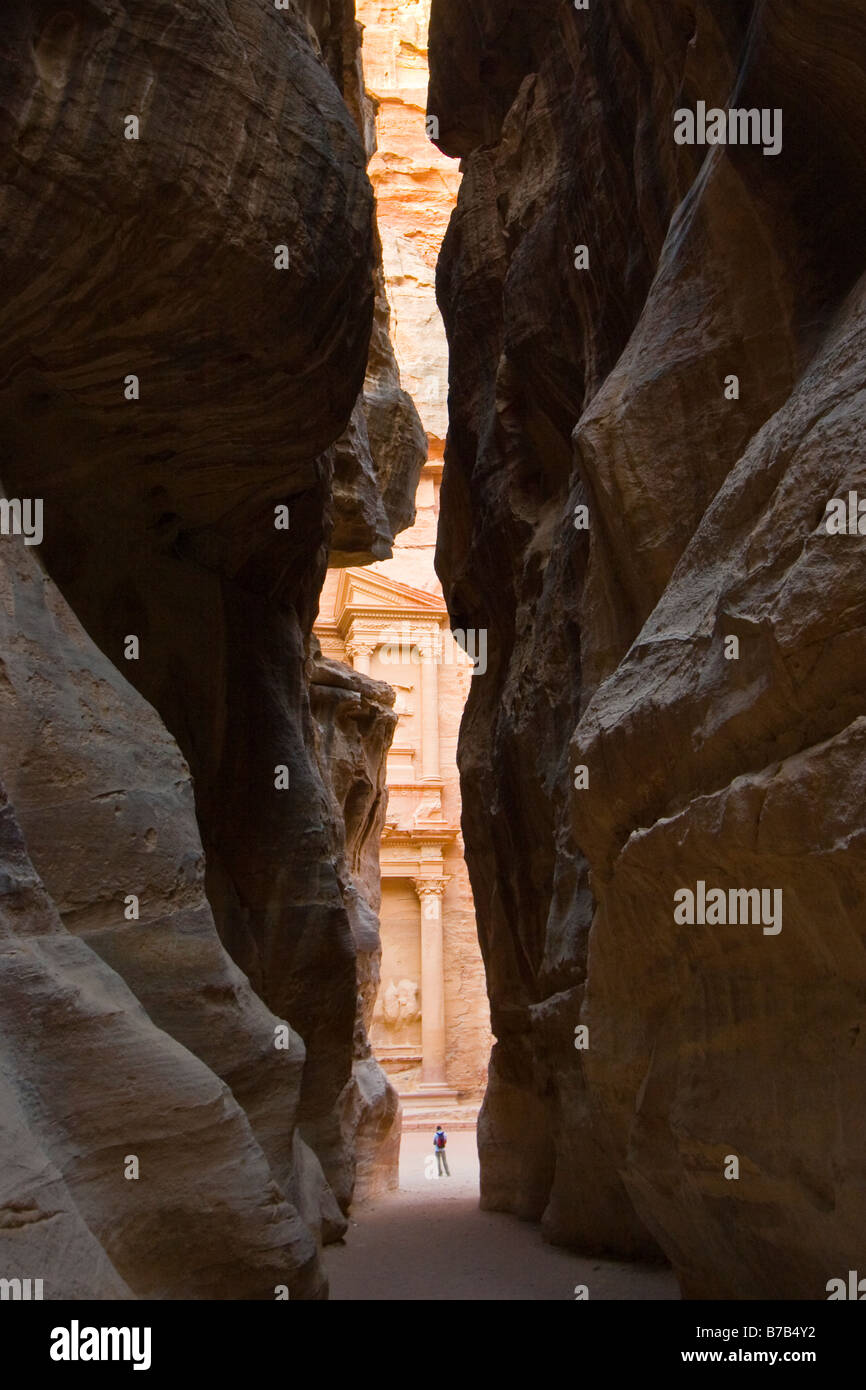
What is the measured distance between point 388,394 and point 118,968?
12.6 metres

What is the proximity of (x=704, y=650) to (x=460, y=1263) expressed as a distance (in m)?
7.64

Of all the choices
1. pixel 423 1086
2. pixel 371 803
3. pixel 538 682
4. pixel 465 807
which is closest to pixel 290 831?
pixel 538 682

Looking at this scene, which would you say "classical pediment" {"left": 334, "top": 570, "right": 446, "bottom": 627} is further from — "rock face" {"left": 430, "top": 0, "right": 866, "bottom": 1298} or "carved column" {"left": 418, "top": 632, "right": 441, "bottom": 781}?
"rock face" {"left": 430, "top": 0, "right": 866, "bottom": 1298}

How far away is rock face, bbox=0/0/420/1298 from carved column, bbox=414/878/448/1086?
22386 mm

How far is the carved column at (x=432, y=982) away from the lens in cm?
3325

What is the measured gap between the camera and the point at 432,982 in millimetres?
34219

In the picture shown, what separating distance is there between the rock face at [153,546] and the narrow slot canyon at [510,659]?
29mm

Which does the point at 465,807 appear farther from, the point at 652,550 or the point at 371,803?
the point at 652,550

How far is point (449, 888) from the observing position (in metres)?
35.8

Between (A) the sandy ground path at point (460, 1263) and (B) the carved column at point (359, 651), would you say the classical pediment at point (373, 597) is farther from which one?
(A) the sandy ground path at point (460, 1263)

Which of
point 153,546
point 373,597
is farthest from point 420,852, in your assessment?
point 153,546

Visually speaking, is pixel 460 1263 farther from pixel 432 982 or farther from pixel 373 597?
pixel 373 597

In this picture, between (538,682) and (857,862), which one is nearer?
(857,862)

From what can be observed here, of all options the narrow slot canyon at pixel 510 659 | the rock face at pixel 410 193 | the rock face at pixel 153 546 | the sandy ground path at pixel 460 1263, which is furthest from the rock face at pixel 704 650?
the rock face at pixel 410 193
